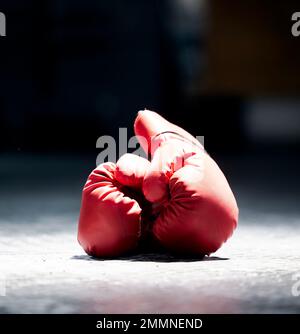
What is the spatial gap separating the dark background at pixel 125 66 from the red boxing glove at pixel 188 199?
5938 millimetres

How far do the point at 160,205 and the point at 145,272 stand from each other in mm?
290

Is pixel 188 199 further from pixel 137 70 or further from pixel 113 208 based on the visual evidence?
pixel 137 70

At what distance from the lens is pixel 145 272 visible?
219 cm

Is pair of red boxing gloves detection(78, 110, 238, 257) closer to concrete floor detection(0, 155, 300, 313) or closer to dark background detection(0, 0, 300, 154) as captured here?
concrete floor detection(0, 155, 300, 313)

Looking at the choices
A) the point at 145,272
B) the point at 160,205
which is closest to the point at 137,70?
the point at 160,205

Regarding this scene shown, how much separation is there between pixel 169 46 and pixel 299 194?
172 inches

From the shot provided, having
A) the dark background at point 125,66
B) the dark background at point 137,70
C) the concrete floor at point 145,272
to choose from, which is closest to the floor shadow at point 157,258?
the concrete floor at point 145,272

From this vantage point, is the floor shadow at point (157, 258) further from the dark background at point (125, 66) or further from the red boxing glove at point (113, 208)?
the dark background at point (125, 66)

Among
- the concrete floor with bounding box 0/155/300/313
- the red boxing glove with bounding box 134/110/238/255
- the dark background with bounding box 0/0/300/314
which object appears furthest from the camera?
the dark background with bounding box 0/0/300/314

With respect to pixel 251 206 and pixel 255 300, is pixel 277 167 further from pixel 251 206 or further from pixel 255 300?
pixel 255 300

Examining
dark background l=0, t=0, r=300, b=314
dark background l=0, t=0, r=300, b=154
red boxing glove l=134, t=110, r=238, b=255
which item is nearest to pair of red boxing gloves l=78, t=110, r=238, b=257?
red boxing glove l=134, t=110, r=238, b=255

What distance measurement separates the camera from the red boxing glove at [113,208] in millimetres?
2318

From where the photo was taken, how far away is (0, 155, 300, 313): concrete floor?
1.80m

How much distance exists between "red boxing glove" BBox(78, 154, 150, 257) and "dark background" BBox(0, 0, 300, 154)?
5899mm
